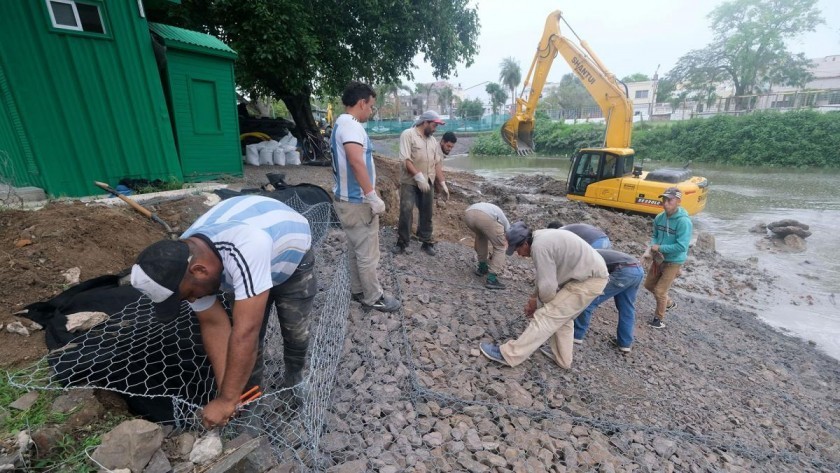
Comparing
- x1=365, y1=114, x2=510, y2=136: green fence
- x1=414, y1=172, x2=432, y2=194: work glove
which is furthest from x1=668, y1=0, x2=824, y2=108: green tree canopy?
x1=414, y1=172, x2=432, y2=194: work glove

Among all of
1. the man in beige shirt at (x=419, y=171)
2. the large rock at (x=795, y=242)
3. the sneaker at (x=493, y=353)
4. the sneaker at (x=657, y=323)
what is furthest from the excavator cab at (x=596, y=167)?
the sneaker at (x=493, y=353)

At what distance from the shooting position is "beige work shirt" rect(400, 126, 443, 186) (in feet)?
15.4

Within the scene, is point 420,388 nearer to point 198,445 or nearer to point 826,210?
point 198,445

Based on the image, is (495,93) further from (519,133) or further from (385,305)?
(385,305)

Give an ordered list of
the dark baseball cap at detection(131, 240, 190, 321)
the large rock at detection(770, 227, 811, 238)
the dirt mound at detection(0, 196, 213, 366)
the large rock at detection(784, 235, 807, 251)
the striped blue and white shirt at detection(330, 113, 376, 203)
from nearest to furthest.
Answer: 1. the dark baseball cap at detection(131, 240, 190, 321)
2. the dirt mound at detection(0, 196, 213, 366)
3. the striped blue and white shirt at detection(330, 113, 376, 203)
4. the large rock at detection(784, 235, 807, 251)
5. the large rock at detection(770, 227, 811, 238)

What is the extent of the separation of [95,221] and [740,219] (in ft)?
44.6

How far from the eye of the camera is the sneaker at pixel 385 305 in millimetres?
3432

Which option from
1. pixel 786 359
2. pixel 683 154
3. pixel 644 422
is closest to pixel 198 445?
pixel 644 422

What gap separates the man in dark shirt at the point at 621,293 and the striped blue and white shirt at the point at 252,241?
2827 millimetres

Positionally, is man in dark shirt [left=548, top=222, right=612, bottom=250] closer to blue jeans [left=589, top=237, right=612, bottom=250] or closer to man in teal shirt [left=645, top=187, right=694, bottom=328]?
blue jeans [left=589, top=237, right=612, bottom=250]

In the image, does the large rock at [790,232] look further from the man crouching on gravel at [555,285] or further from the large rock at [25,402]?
the large rock at [25,402]

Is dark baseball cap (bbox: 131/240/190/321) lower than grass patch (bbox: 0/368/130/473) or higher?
higher

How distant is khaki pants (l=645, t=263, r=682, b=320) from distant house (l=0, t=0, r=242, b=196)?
6.74 metres

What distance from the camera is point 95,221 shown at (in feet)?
12.2
